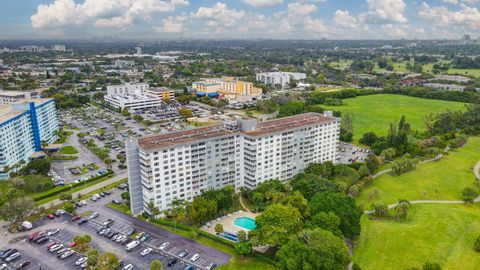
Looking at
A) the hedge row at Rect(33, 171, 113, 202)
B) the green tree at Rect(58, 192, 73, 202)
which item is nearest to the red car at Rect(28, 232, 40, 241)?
the green tree at Rect(58, 192, 73, 202)

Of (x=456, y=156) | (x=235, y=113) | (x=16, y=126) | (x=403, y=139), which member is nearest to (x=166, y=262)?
(x=16, y=126)

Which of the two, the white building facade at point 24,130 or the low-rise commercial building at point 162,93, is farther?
the low-rise commercial building at point 162,93

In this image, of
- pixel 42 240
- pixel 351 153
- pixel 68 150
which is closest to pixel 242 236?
pixel 42 240

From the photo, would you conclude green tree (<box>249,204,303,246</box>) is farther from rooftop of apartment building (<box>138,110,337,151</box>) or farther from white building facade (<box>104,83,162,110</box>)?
white building facade (<box>104,83,162,110</box>)

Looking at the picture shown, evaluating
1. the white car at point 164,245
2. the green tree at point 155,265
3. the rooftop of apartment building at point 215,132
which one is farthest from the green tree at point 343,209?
the green tree at point 155,265

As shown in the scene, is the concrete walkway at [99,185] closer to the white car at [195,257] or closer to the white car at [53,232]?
the white car at [53,232]

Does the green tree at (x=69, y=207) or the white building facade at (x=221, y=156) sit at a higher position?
the white building facade at (x=221, y=156)
